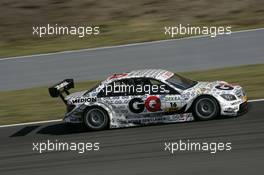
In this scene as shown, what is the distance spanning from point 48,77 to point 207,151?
9.06 metres

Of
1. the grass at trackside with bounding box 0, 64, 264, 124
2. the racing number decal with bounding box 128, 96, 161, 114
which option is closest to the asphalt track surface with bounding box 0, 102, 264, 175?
the racing number decal with bounding box 128, 96, 161, 114

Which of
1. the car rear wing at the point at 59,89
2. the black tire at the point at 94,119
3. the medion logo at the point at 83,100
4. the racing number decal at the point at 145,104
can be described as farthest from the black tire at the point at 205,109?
the car rear wing at the point at 59,89

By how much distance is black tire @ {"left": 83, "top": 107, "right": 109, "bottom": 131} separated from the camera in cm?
1448

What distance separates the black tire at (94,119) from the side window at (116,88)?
0.39 meters

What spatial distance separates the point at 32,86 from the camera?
784 inches

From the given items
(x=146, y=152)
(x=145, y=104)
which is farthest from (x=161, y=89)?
(x=146, y=152)

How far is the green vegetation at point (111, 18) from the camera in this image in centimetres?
2270

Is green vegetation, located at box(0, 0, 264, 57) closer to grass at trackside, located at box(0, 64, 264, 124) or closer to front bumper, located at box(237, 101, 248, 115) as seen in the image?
grass at trackside, located at box(0, 64, 264, 124)

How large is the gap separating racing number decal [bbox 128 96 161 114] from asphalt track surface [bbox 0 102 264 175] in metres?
0.40

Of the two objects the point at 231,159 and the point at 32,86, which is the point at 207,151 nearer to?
the point at 231,159

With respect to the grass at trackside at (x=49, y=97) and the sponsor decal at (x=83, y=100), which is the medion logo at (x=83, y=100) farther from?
the grass at trackside at (x=49, y=97)

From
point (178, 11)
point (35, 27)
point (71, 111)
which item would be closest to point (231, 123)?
point (71, 111)

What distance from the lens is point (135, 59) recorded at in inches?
771

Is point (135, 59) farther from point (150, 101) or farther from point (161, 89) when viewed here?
point (150, 101)
